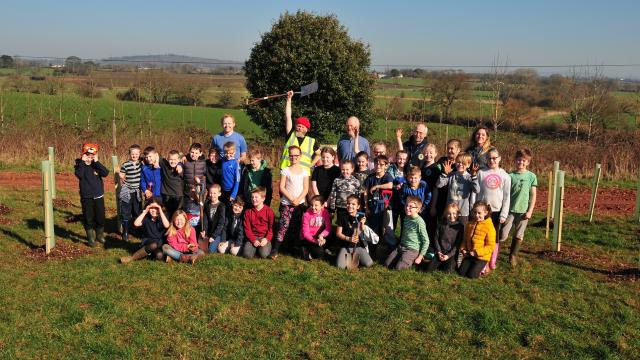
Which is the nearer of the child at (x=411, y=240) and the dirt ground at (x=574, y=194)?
the child at (x=411, y=240)

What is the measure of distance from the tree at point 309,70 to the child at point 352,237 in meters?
9.94

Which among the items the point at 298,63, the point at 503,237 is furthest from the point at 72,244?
the point at 298,63

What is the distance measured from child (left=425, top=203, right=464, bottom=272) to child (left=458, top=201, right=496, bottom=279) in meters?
0.14

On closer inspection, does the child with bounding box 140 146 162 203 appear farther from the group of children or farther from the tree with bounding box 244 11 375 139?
the tree with bounding box 244 11 375 139

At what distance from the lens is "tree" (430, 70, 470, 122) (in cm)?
2495

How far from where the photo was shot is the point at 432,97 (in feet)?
81.8

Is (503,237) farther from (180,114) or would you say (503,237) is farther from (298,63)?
(180,114)

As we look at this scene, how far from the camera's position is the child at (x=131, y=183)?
26.7 ft

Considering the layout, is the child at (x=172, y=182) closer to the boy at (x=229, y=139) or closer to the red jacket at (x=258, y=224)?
the boy at (x=229, y=139)

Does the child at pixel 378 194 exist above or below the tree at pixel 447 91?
below

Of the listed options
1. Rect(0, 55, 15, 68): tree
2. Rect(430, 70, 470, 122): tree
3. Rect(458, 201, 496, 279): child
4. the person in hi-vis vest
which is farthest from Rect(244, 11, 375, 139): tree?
Rect(0, 55, 15, 68): tree

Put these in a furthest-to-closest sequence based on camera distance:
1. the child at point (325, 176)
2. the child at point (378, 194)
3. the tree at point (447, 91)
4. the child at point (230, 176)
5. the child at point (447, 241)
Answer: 1. the tree at point (447, 91)
2. the child at point (230, 176)
3. the child at point (325, 176)
4. the child at point (378, 194)
5. the child at point (447, 241)

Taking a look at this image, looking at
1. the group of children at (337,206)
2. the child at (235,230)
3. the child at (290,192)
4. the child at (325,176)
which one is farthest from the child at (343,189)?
the child at (235,230)

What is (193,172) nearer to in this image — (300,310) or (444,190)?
(300,310)
